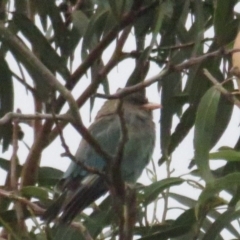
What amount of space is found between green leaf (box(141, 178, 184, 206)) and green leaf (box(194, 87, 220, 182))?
0.18m

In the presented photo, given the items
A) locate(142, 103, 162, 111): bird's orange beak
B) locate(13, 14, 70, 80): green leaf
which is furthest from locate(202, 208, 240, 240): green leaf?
locate(142, 103, 162, 111): bird's orange beak

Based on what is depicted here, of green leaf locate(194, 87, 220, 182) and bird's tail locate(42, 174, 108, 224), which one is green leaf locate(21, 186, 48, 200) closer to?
bird's tail locate(42, 174, 108, 224)

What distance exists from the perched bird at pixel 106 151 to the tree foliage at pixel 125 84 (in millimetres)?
37

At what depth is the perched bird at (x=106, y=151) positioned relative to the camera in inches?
72.9

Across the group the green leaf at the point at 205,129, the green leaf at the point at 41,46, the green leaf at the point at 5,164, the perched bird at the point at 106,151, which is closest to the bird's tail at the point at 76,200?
the perched bird at the point at 106,151

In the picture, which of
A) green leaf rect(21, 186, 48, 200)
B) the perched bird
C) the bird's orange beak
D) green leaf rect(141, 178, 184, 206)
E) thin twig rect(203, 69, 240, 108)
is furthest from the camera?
the bird's orange beak

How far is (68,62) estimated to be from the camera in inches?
74.8

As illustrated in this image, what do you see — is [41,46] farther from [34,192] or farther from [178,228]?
[178,228]

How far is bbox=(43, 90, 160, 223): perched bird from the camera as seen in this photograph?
1853 mm

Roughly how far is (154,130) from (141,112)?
0.31 ft

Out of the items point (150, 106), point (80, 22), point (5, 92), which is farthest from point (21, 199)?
point (150, 106)

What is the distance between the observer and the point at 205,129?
4.34 feet

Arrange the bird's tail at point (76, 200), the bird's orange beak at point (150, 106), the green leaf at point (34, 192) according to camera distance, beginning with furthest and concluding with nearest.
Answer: the bird's orange beak at point (150, 106) < the bird's tail at point (76, 200) < the green leaf at point (34, 192)

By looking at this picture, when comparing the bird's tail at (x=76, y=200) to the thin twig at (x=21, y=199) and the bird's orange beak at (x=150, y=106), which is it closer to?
the thin twig at (x=21, y=199)
